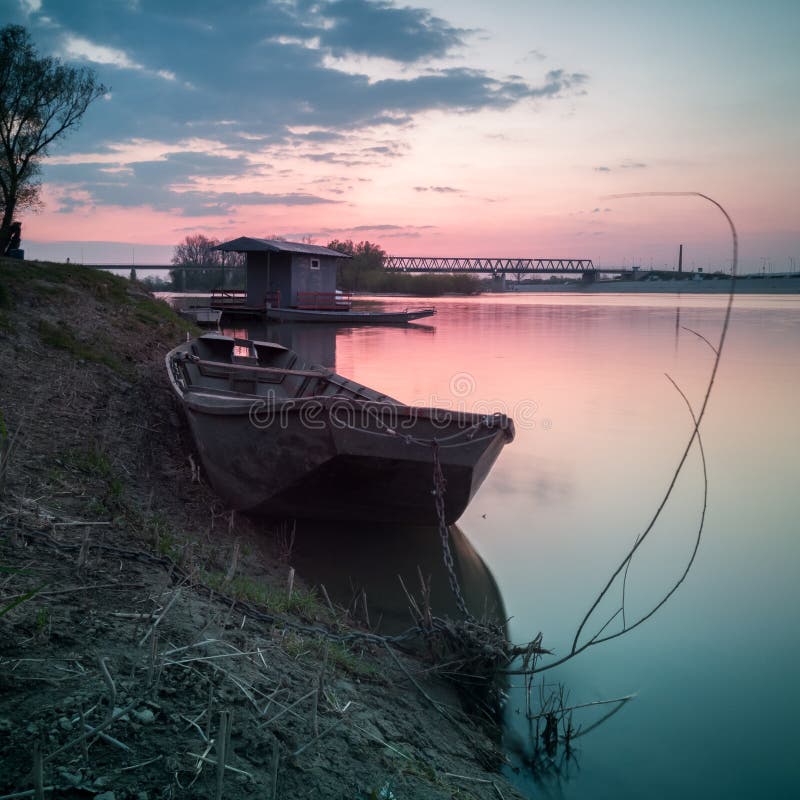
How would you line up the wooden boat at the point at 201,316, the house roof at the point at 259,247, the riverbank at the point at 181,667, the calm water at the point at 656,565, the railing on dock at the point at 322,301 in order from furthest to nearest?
1. the railing on dock at the point at 322,301
2. the house roof at the point at 259,247
3. the wooden boat at the point at 201,316
4. the calm water at the point at 656,565
5. the riverbank at the point at 181,667

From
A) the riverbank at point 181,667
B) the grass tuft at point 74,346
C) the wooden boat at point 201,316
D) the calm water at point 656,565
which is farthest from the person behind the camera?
the wooden boat at point 201,316

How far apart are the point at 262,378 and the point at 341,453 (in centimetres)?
431

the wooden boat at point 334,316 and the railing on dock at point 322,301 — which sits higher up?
the railing on dock at point 322,301

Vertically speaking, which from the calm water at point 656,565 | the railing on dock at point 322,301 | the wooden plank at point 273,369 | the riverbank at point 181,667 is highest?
the railing on dock at point 322,301

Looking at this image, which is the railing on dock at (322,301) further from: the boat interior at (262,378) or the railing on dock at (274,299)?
the boat interior at (262,378)

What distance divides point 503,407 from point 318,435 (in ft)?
33.9

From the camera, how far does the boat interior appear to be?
303 inches

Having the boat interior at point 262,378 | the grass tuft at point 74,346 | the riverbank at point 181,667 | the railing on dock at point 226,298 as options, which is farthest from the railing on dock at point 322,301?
the riverbank at point 181,667

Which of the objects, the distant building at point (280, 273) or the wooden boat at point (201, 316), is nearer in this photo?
the wooden boat at point (201, 316)

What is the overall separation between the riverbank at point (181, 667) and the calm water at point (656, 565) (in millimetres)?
868

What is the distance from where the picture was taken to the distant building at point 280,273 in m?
32.1

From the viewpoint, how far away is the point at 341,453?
5.21 m

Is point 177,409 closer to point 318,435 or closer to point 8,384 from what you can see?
point 8,384

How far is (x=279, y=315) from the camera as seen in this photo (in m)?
31.5
